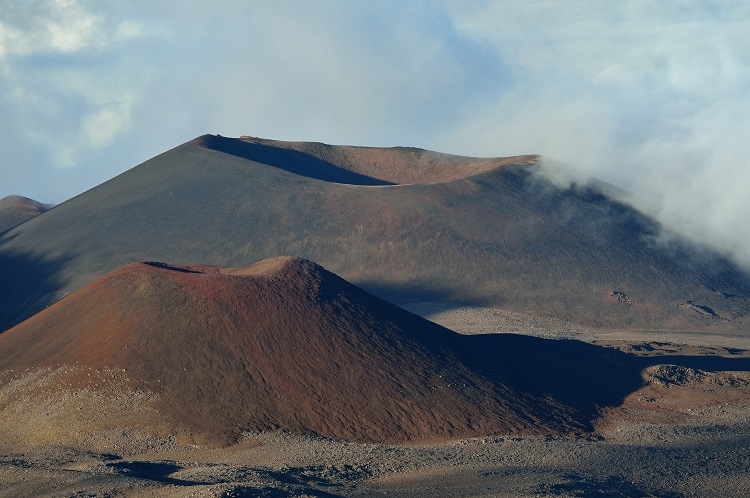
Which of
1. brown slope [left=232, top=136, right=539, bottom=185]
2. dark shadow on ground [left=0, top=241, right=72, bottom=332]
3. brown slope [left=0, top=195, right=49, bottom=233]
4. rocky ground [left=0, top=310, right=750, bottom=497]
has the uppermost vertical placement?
brown slope [left=232, top=136, right=539, bottom=185]

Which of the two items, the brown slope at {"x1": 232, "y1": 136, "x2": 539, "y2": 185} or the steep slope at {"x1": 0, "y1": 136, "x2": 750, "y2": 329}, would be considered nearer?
the steep slope at {"x1": 0, "y1": 136, "x2": 750, "y2": 329}

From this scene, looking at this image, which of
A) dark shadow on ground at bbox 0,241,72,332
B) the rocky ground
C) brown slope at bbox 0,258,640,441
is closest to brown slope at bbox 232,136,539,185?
dark shadow on ground at bbox 0,241,72,332

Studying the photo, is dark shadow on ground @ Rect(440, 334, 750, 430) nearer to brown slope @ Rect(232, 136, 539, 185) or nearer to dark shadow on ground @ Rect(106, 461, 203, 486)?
dark shadow on ground @ Rect(106, 461, 203, 486)

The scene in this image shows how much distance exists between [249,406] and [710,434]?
15604 millimetres

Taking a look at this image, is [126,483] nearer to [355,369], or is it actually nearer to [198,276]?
[355,369]

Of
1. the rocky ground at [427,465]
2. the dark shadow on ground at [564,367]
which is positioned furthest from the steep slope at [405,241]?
the rocky ground at [427,465]

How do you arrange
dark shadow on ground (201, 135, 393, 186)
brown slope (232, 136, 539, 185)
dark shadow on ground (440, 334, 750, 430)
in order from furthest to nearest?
brown slope (232, 136, 539, 185) → dark shadow on ground (201, 135, 393, 186) → dark shadow on ground (440, 334, 750, 430)

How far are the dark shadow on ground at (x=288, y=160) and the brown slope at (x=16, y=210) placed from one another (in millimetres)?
28790

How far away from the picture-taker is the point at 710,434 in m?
31.0

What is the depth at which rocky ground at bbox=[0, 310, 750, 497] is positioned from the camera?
2159cm

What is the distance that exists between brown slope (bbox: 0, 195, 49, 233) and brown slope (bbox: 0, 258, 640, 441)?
69.9 meters

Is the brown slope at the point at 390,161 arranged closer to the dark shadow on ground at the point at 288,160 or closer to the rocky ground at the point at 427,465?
the dark shadow on ground at the point at 288,160

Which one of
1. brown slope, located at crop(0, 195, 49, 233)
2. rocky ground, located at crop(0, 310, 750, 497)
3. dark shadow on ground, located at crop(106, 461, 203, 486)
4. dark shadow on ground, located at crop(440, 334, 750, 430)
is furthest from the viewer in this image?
brown slope, located at crop(0, 195, 49, 233)

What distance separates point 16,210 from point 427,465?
91496 mm
